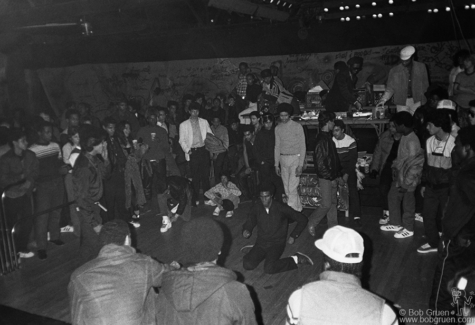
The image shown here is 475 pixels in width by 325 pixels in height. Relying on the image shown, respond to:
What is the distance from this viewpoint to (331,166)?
22.4 feet

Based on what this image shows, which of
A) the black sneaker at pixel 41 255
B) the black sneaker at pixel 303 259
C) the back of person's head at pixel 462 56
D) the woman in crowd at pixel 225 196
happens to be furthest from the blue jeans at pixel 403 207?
the black sneaker at pixel 41 255

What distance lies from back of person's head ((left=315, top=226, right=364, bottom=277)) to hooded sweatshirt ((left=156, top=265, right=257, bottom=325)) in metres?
0.61

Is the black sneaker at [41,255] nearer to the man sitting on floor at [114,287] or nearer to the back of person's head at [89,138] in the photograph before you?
the back of person's head at [89,138]

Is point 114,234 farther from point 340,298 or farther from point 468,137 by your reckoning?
point 468,137

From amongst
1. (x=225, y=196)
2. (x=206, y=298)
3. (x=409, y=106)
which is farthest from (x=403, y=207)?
(x=206, y=298)

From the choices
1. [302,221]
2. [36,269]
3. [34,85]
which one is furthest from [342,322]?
[34,85]

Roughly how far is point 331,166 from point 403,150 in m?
1.18

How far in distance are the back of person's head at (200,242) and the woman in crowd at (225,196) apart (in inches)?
219

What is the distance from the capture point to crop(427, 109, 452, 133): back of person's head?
5623mm

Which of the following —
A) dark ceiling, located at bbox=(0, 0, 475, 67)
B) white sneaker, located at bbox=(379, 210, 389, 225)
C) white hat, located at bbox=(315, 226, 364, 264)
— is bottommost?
white sneaker, located at bbox=(379, 210, 389, 225)

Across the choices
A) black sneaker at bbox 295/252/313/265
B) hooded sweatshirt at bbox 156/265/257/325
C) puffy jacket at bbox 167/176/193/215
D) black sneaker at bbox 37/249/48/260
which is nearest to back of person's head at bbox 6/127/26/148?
black sneaker at bbox 37/249/48/260

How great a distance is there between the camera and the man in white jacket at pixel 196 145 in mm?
9219

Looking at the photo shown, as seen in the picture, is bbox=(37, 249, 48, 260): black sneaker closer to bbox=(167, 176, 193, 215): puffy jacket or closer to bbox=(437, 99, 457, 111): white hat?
bbox=(167, 176, 193, 215): puffy jacket

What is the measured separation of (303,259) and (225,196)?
276cm
